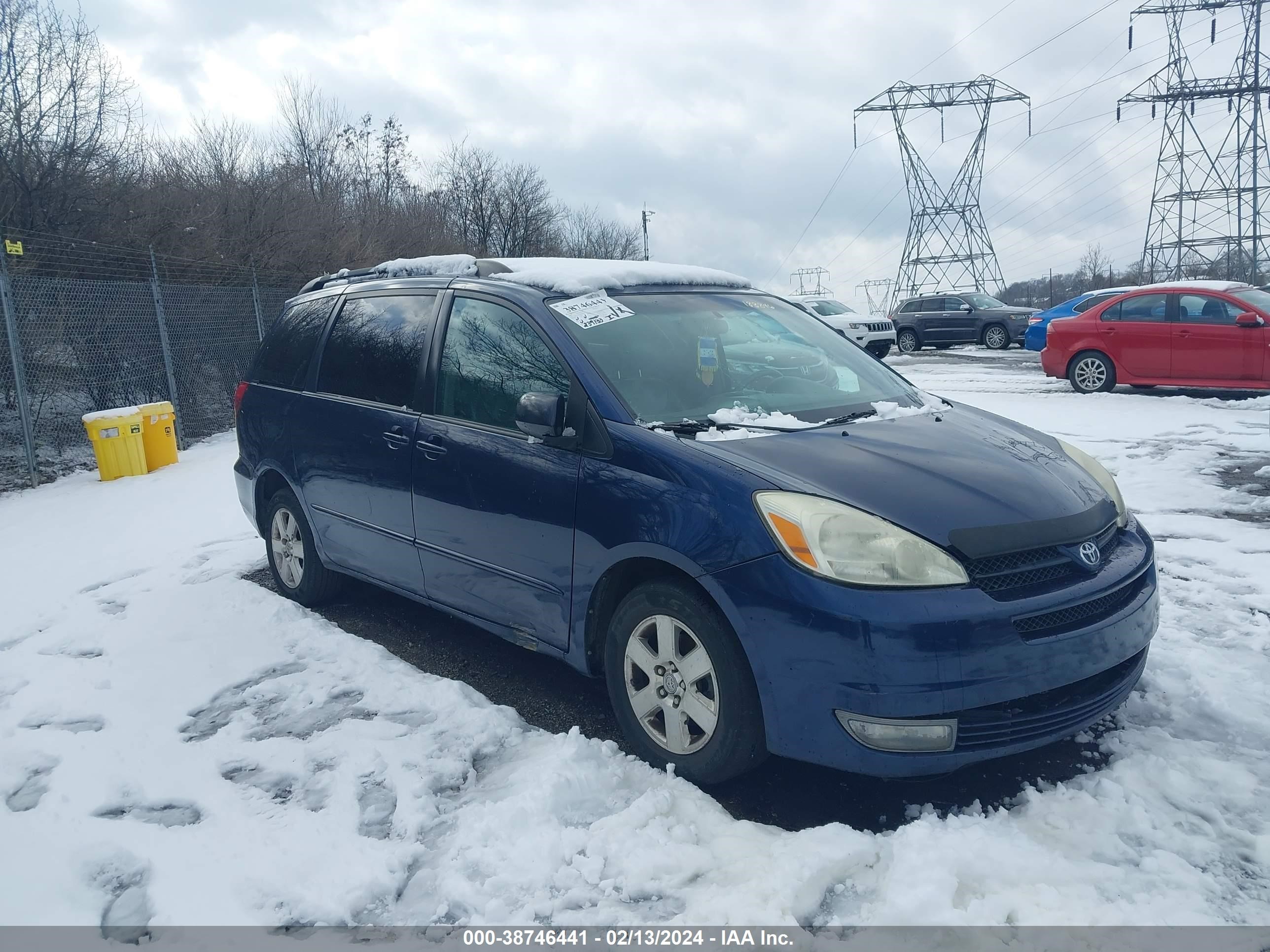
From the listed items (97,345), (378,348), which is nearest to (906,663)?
(378,348)

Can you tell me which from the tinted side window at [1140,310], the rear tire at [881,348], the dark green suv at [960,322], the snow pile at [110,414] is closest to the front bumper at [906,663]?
the snow pile at [110,414]

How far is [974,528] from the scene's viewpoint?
9.26 feet

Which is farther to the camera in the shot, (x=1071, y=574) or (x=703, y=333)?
(x=703, y=333)

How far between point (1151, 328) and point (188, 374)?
13694 mm

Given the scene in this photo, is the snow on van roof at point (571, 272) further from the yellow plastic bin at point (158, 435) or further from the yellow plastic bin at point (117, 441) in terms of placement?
the yellow plastic bin at point (158, 435)

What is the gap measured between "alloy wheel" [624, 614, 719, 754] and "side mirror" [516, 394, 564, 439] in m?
0.80

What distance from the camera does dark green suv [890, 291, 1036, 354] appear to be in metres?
26.3

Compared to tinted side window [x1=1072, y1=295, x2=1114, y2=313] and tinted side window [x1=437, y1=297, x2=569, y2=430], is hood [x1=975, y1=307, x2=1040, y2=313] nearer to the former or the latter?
tinted side window [x1=1072, y1=295, x2=1114, y2=313]

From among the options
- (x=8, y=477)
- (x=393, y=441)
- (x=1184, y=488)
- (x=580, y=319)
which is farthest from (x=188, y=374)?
(x=1184, y=488)

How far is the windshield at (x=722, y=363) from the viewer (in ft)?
11.7

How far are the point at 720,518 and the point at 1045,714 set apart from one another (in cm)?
114

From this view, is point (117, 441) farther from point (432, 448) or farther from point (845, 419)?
point (845, 419)

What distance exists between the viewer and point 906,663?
2.62 metres

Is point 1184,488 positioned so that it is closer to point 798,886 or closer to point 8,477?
point 798,886
